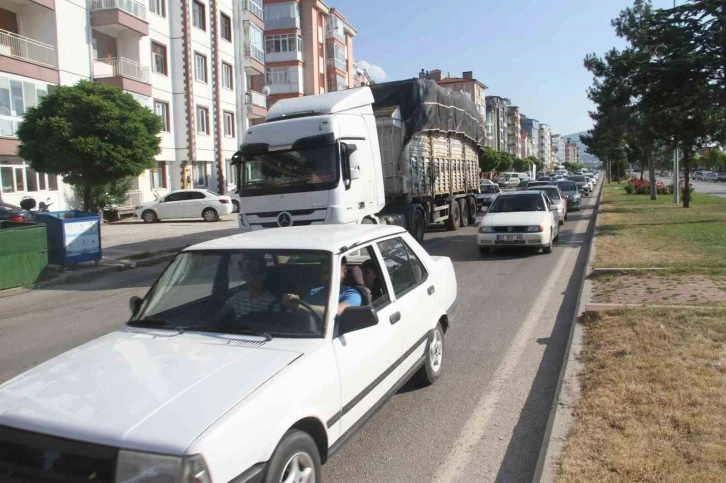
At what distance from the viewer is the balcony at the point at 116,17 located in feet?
92.6

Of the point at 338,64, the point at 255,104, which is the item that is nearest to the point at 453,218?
the point at 255,104

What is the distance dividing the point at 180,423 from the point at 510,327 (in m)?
5.71

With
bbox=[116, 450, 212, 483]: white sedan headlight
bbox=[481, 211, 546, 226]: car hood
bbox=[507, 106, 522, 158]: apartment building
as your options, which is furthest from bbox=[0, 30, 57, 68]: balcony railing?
bbox=[507, 106, 522, 158]: apartment building

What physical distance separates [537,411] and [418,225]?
Result: 11248mm

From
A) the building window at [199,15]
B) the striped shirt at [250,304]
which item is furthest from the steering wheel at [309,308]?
the building window at [199,15]

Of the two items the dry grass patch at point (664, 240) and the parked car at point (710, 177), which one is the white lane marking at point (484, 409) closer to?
the dry grass patch at point (664, 240)

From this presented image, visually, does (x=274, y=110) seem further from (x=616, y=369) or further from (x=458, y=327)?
(x=616, y=369)

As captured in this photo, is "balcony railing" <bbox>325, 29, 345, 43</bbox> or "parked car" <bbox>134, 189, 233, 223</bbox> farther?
"balcony railing" <bbox>325, 29, 345, 43</bbox>

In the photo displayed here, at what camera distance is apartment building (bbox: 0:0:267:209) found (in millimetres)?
24516

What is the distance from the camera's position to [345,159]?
11820mm

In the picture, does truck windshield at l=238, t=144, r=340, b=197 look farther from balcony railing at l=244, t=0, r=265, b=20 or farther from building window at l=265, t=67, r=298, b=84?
building window at l=265, t=67, r=298, b=84

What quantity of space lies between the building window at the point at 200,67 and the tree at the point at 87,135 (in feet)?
60.4

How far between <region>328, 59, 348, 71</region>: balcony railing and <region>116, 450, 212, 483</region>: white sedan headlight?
59507 mm

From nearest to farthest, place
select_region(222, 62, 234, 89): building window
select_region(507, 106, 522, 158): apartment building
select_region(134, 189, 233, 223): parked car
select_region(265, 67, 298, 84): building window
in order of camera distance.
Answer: select_region(134, 189, 233, 223): parked car, select_region(222, 62, 234, 89): building window, select_region(265, 67, 298, 84): building window, select_region(507, 106, 522, 158): apartment building
